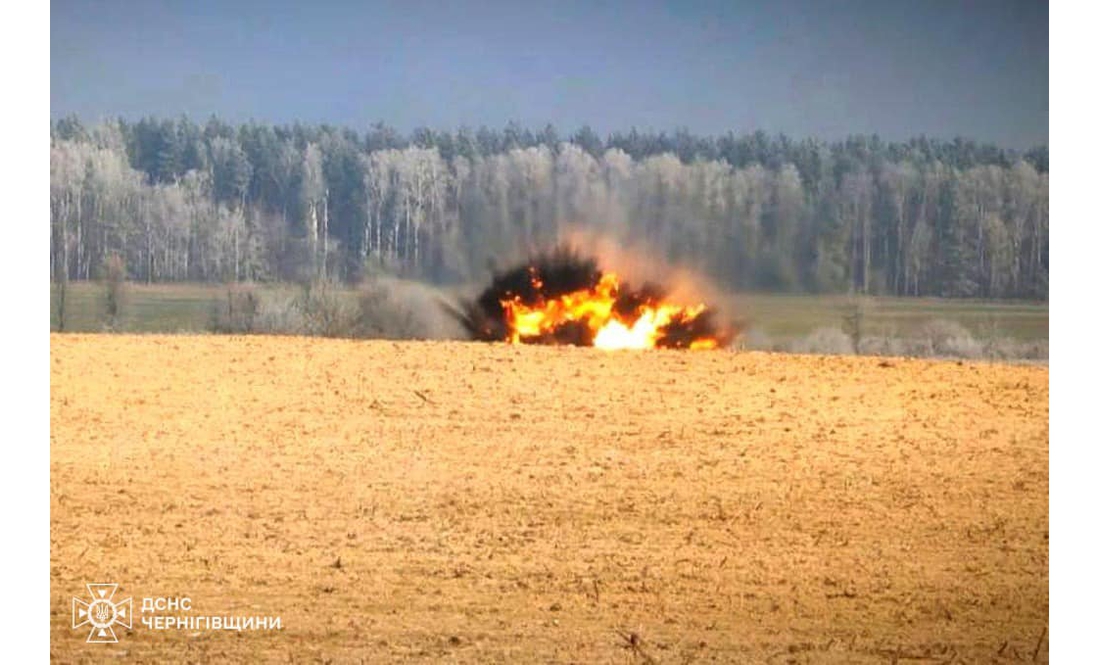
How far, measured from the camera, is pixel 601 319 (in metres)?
13.8

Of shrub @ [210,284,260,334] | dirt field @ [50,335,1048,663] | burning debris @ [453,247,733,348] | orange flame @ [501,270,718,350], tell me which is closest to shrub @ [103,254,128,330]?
dirt field @ [50,335,1048,663]

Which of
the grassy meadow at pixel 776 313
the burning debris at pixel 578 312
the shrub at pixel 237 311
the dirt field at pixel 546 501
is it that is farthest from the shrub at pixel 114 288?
the burning debris at pixel 578 312

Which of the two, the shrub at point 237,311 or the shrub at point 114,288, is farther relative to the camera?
the shrub at point 237,311

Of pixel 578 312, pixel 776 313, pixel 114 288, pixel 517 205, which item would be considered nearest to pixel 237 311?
pixel 114 288

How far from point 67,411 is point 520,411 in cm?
333

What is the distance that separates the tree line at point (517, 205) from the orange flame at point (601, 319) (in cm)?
55

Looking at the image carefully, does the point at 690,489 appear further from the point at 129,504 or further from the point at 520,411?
the point at 129,504

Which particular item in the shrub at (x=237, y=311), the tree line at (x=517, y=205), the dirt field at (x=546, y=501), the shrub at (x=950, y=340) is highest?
the tree line at (x=517, y=205)

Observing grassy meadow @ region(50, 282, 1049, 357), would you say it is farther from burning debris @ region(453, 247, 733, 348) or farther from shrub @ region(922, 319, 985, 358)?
burning debris @ region(453, 247, 733, 348)

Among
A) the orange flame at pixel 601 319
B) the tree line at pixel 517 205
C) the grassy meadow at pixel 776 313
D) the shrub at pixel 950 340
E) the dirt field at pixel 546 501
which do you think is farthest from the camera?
the orange flame at pixel 601 319

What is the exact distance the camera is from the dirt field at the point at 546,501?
382 inches

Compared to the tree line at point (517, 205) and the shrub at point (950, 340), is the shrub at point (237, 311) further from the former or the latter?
the shrub at point (950, 340)

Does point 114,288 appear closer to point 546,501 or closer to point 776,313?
point 546,501

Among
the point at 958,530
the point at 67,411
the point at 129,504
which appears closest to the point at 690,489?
the point at 958,530
